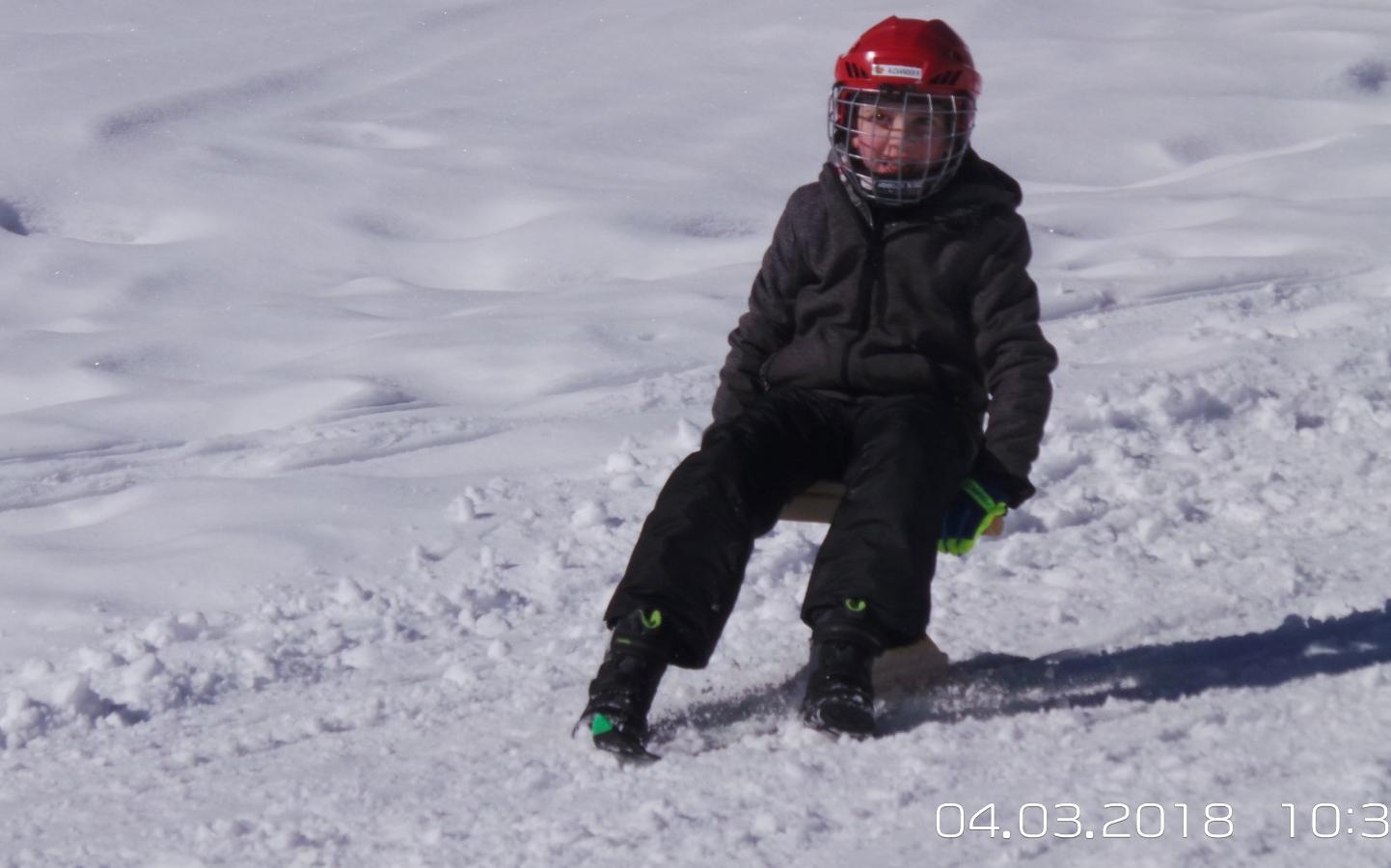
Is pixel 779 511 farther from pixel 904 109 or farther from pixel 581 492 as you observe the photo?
pixel 581 492

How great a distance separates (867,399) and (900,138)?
48 cm

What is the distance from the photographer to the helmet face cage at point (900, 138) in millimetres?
2939

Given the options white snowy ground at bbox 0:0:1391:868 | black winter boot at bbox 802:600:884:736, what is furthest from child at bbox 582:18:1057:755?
white snowy ground at bbox 0:0:1391:868

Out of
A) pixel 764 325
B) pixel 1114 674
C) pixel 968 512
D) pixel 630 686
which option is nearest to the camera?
pixel 630 686

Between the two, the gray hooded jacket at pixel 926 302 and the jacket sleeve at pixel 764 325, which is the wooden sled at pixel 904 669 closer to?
the gray hooded jacket at pixel 926 302

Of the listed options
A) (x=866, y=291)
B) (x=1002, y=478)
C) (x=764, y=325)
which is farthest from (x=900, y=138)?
(x=1002, y=478)

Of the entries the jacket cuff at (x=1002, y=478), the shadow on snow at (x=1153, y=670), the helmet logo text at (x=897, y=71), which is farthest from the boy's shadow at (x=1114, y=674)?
the helmet logo text at (x=897, y=71)

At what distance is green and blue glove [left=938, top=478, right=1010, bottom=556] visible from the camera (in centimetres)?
279

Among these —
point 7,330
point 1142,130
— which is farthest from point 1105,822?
point 1142,130

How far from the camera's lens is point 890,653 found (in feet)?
9.65

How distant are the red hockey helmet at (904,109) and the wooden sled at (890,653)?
562 millimetres

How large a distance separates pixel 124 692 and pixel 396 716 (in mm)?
564

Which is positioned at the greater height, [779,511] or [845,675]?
[779,511]

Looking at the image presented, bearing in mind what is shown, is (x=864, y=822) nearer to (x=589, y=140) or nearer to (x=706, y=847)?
(x=706, y=847)
